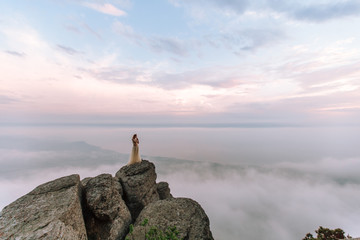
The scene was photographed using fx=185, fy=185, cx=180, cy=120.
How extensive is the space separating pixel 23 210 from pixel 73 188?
2935 millimetres

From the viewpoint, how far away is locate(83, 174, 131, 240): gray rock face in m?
13.8

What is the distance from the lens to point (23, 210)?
38.5 ft

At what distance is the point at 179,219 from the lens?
1445 cm

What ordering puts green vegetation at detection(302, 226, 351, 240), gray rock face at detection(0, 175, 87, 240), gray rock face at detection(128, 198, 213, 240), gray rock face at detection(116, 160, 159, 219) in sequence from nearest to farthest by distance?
gray rock face at detection(0, 175, 87, 240) → gray rock face at detection(128, 198, 213, 240) → gray rock face at detection(116, 160, 159, 219) → green vegetation at detection(302, 226, 351, 240)

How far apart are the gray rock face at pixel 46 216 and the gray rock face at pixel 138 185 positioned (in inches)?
242

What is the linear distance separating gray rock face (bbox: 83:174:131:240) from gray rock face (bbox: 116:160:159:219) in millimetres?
3512

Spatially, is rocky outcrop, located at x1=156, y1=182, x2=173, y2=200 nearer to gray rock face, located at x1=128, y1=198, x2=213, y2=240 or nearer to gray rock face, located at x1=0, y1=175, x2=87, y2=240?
gray rock face, located at x1=128, y1=198, x2=213, y2=240

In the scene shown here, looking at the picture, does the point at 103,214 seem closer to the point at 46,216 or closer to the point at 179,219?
the point at 46,216

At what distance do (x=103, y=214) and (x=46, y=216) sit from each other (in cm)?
402

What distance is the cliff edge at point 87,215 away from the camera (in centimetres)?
1039

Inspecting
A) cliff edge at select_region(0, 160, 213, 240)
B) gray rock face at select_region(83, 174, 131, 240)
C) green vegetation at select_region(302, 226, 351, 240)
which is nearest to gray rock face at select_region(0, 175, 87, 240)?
cliff edge at select_region(0, 160, 213, 240)

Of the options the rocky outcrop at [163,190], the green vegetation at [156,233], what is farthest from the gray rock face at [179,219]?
the rocky outcrop at [163,190]

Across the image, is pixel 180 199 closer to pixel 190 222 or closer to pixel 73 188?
pixel 190 222

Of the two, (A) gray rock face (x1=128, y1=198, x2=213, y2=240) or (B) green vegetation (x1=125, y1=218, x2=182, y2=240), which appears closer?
(B) green vegetation (x1=125, y1=218, x2=182, y2=240)
